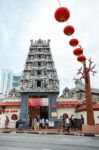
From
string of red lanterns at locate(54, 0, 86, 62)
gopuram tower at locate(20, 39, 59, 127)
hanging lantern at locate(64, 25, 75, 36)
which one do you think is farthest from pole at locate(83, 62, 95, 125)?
hanging lantern at locate(64, 25, 75, 36)

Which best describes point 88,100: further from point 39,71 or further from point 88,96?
point 39,71

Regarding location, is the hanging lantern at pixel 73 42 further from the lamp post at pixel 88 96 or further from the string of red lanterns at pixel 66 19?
the lamp post at pixel 88 96

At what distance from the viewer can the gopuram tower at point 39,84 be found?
33.1 meters

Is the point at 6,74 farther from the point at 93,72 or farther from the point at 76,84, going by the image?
the point at 93,72

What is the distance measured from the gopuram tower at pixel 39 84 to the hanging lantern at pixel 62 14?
2460 cm

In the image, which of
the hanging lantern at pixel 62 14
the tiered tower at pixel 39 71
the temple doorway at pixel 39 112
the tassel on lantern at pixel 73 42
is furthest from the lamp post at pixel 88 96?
the temple doorway at pixel 39 112

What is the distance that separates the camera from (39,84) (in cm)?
3512

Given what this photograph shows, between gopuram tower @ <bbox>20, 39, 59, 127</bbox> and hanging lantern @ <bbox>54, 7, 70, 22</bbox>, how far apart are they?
2460 cm

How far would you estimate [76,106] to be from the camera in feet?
108

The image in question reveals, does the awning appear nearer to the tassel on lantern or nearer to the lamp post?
the lamp post

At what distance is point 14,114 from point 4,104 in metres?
1.91

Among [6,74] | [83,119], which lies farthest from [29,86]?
[6,74]

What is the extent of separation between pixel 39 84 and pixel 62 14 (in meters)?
27.0

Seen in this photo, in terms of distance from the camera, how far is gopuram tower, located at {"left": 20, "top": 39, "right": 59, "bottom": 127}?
33.1 metres
